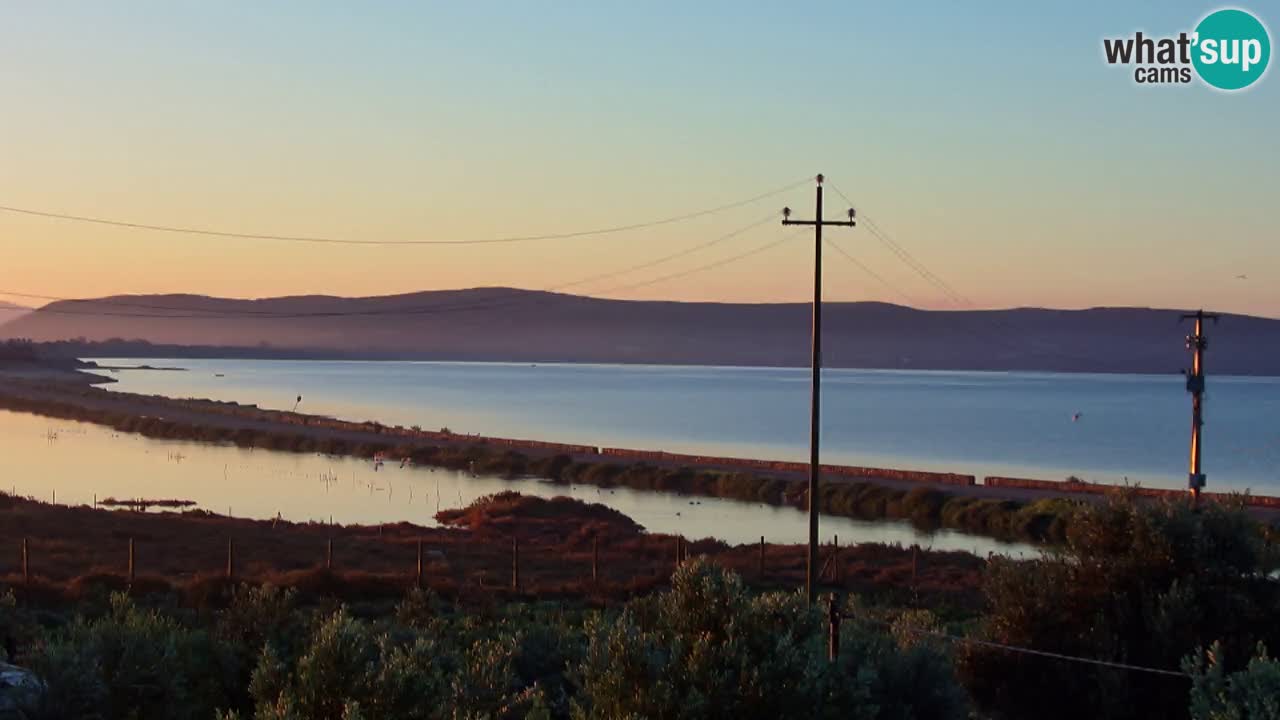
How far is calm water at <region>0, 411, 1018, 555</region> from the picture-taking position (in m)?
64.1

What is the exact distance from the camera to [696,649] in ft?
36.2

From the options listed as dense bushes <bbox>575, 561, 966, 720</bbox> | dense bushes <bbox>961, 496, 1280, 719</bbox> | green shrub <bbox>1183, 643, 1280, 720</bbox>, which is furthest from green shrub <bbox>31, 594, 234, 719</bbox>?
green shrub <bbox>1183, 643, 1280, 720</bbox>

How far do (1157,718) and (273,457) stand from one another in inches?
3788

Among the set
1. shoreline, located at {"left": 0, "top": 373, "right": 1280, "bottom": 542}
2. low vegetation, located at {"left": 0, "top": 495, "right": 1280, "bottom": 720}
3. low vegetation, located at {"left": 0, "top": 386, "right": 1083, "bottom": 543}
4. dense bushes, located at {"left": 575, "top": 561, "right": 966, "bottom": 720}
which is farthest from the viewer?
shoreline, located at {"left": 0, "top": 373, "right": 1280, "bottom": 542}

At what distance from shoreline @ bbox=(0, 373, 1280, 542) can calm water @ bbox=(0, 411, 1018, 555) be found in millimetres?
2763

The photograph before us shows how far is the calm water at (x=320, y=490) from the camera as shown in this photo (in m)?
64.1

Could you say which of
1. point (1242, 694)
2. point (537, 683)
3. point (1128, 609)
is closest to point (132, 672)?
point (537, 683)

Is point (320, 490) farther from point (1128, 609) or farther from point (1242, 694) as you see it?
point (1242, 694)

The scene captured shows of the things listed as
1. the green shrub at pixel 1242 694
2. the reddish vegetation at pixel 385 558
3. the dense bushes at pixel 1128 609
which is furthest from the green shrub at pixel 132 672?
the reddish vegetation at pixel 385 558

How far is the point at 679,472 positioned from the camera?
281 ft

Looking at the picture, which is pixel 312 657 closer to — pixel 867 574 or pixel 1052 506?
pixel 867 574

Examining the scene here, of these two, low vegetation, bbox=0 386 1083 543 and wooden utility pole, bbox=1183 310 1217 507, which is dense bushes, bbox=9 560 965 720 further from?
low vegetation, bbox=0 386 1083 543

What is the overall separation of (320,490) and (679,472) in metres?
23.6

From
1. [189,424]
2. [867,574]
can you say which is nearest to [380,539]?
[867,574]
